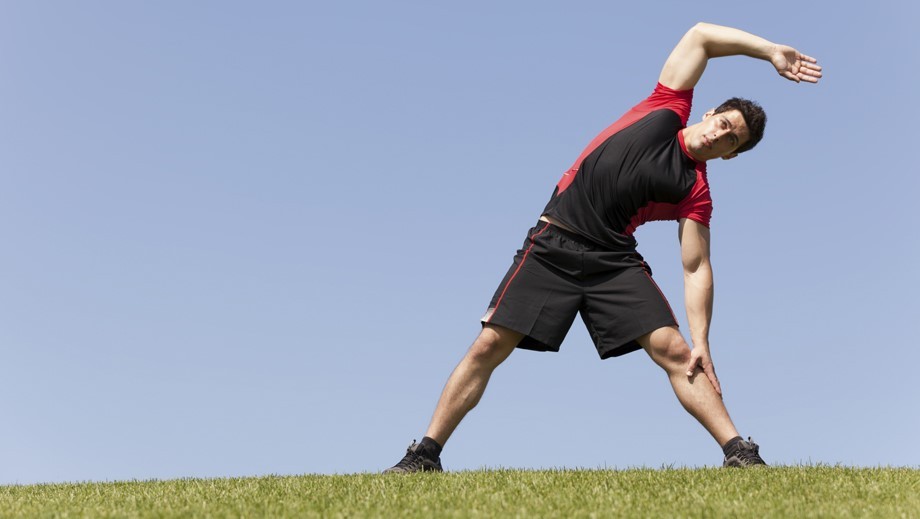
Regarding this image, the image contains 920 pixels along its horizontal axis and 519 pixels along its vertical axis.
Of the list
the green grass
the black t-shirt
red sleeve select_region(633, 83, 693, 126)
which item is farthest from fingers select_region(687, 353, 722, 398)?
red sleeve select_region(633, 83, 693, 126)

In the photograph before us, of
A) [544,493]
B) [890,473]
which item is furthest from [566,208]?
[890,473]

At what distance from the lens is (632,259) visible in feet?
21.1

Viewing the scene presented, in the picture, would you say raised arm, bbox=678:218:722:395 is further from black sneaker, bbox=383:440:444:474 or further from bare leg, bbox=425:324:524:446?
black sneaker, bbox=383:440:444:474

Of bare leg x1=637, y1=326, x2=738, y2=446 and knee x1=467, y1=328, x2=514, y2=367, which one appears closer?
bare leg x1=637, y1=326, x2=738, y2=446

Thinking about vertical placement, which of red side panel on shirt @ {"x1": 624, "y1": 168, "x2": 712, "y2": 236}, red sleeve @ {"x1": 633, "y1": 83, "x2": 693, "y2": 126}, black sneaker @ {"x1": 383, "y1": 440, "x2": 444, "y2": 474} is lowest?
black sneaker @ {"x1": 383, "y1": 440, "x2": 444, "y2": 474}

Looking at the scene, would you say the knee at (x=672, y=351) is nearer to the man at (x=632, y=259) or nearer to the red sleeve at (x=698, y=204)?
the man at (x=632, y=259)

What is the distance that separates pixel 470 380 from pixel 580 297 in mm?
998

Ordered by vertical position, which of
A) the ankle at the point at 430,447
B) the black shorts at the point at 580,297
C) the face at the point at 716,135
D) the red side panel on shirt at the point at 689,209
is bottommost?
the ankle at the point at 430,447

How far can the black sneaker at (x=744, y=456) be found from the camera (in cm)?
604

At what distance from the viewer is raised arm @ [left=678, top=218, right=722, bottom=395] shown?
623 centimetres

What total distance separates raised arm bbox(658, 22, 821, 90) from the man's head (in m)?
0.32

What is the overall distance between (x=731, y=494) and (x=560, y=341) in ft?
5.99

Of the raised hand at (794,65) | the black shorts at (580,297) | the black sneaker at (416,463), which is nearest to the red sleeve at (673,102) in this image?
the raised hand at (794,65)

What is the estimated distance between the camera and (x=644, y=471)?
5.98 metres
